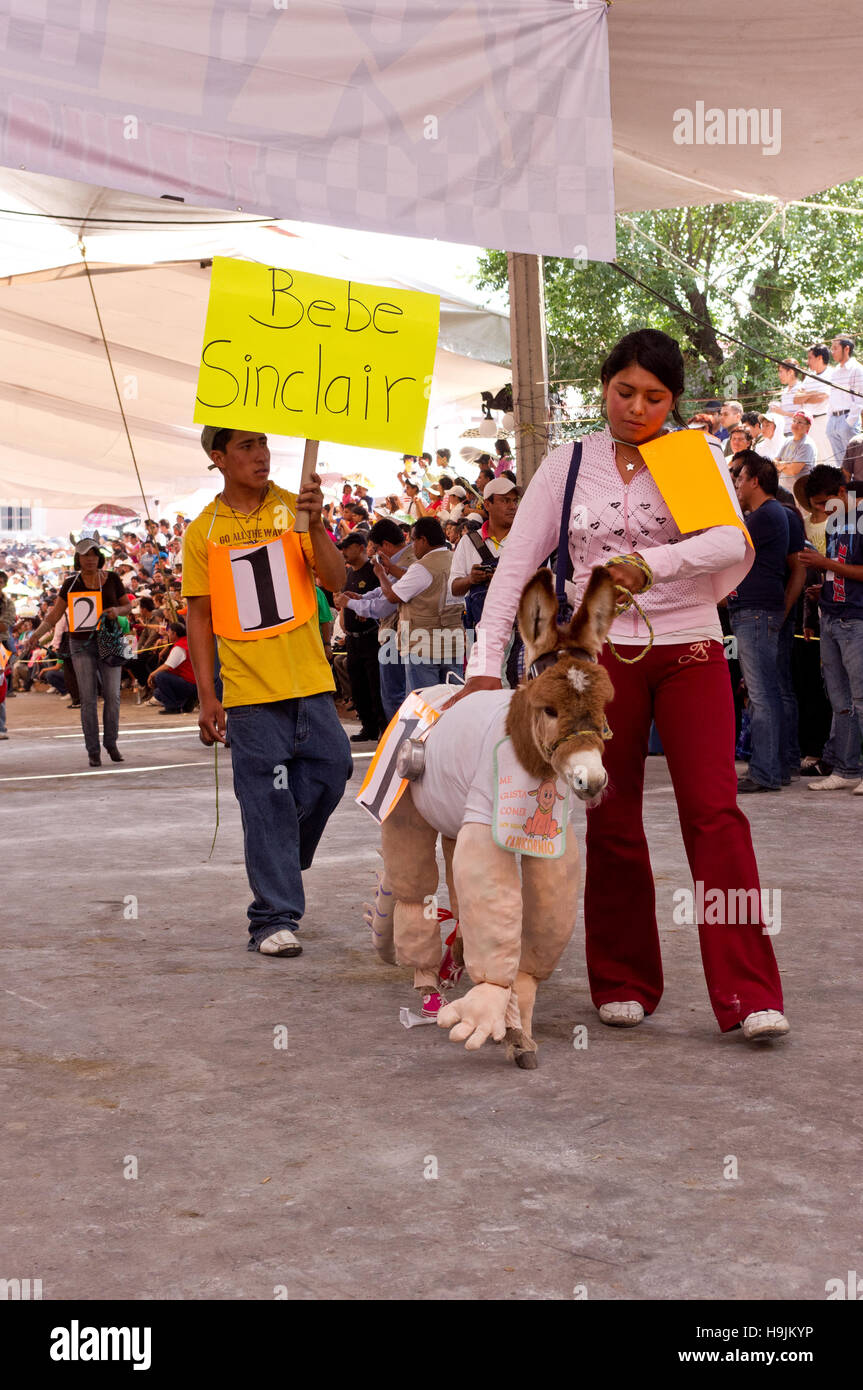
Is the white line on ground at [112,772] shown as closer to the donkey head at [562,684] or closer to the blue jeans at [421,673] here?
the blue jeans at [421,673]

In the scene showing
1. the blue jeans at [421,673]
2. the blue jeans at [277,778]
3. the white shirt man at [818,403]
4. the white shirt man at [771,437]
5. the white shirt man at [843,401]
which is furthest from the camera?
the white shirt man at [771,437]

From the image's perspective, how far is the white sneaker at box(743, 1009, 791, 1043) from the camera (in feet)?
14.1

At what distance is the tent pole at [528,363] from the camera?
410 inches

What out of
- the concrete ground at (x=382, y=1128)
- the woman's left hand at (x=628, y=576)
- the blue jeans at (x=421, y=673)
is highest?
the woman's left hand at (x=628, y=576)

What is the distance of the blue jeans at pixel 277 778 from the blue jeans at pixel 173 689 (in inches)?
587

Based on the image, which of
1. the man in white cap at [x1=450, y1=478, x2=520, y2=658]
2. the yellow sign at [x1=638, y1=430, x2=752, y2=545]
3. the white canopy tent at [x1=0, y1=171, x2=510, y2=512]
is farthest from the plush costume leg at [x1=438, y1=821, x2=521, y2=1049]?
the white canopy tent at [x1=0, y1=171, x2=510, y2=512]

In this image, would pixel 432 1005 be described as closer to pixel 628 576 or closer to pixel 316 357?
pixel 628 576

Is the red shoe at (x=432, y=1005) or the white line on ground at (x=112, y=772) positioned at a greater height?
the white line on ground at (x=112, y=772)

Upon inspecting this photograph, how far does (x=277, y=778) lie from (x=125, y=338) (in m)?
13.3

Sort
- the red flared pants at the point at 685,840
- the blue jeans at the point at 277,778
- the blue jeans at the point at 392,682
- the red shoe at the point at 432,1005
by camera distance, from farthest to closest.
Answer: the blue jeans at the point at 392,682 → the blue jeans at the point at 277,778 → the red shoe at the point at 432,1005 → the red flared pants at the point at 685,840

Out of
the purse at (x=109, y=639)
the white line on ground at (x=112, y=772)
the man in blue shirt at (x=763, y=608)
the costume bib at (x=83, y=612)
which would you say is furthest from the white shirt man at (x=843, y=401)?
the costume bib at (x=83, y=612)

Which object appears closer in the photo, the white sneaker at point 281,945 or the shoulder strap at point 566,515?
the shoulder strap at point 566,515

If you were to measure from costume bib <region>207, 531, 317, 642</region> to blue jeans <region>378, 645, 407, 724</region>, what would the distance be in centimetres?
694
